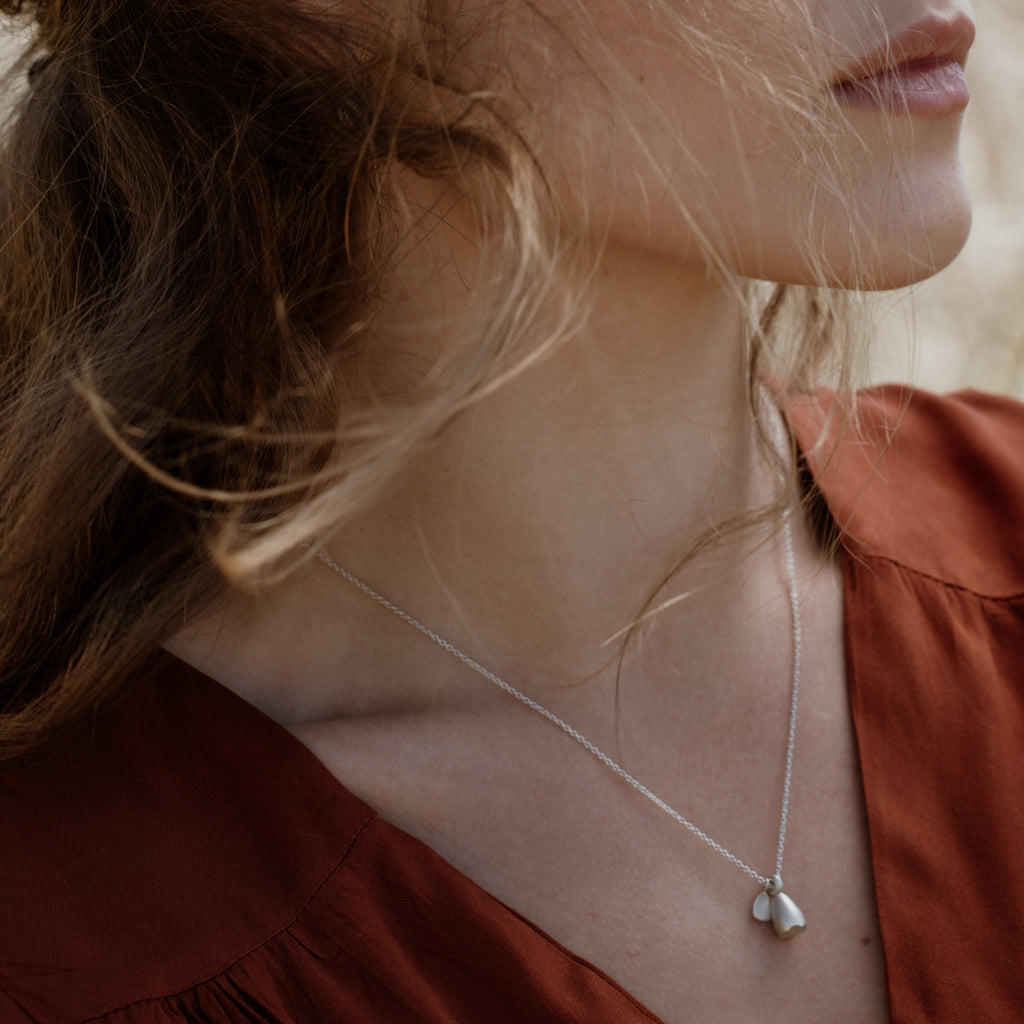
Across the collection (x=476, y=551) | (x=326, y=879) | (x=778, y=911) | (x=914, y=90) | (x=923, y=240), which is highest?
(x=914, y=90)

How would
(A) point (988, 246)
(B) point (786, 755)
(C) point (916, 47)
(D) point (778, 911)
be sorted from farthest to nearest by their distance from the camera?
(A) point (988, 246) → (B) point (786, 755) → (D) point (778, 911) → (C) point (916, 47)

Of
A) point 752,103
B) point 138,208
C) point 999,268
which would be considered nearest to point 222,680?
point 138,208

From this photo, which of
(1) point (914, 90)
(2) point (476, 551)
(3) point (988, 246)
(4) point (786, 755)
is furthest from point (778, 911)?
(3) point (988, 246)

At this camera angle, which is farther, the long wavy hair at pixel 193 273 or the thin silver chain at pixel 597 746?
the thin silver chain at pixel 597 746

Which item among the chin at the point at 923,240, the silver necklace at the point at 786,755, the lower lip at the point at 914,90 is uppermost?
the lower lip at the point at 914,90

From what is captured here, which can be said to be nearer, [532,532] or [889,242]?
[889,242]

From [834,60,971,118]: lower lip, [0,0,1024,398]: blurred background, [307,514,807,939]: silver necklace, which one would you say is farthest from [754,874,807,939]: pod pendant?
[0,0,1024,398]: blurred background

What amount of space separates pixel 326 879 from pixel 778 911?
40 cm

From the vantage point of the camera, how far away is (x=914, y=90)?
84 cm

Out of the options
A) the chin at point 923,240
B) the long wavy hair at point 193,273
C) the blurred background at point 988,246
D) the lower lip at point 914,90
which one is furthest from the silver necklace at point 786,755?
the blurred background at point 988,246

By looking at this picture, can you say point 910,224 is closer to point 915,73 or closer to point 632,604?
point 915,73

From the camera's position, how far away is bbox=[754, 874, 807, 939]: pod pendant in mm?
925

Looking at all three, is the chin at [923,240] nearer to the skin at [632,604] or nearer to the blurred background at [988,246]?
the skin at [632,604]

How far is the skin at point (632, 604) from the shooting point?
827 millimetres
